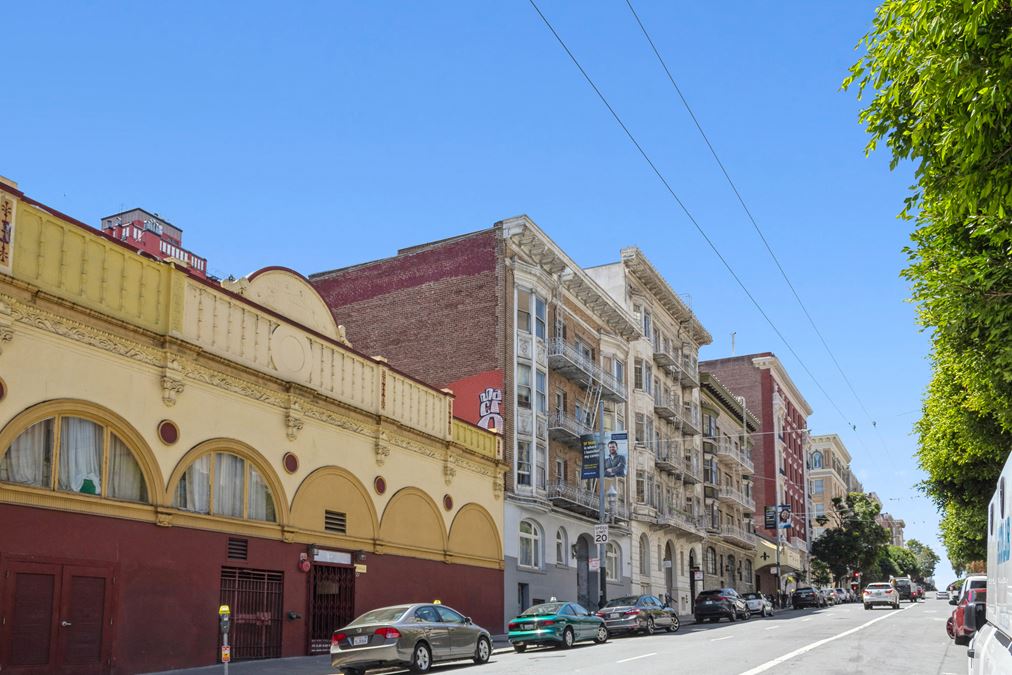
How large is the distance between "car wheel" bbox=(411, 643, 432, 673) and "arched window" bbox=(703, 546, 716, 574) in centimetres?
4632

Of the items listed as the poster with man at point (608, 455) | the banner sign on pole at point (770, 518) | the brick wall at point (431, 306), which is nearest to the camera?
the brick wall at point (431, 306)

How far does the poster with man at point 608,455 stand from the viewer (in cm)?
4019

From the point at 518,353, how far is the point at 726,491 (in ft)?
108

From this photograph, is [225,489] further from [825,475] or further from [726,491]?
[825,475]

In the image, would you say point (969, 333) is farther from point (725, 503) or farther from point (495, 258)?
point (725, 503)

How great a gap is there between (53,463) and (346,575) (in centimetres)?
1022

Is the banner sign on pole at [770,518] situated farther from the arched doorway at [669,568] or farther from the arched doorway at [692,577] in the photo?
the arched doorway at [669,568]

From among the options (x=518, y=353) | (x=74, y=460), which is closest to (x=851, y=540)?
(x=518, y=353)

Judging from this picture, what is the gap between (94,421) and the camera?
1898cm

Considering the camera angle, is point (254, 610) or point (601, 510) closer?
point (254, 610)

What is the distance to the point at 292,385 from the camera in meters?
24.6

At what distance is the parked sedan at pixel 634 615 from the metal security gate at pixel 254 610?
12.2m

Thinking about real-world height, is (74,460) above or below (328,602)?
above

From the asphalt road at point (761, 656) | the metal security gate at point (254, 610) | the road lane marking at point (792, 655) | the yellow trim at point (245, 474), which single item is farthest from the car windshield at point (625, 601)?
the yellow trim at point (245, 474)
